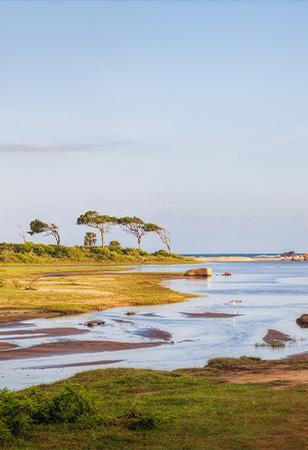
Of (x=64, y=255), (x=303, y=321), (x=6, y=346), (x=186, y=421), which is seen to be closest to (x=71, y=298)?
(x=303, y=321)

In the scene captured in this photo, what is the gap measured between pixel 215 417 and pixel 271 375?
708 centimetres

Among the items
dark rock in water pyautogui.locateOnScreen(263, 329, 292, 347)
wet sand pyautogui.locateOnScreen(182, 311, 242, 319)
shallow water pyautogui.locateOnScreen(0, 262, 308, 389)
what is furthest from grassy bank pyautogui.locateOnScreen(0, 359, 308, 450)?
wet sand pyautogui.locateOnScreen(182, 311, 242, 319)

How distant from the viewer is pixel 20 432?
14.8 metres

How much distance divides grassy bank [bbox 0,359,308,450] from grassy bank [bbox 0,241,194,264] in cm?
12121

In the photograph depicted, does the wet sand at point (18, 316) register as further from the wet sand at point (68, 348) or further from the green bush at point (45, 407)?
A: the green bush at point (45, 407)

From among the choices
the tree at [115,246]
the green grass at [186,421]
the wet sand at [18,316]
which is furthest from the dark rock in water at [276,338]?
the tree at [115,246]

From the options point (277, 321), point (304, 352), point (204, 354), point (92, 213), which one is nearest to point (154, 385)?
point (204, 354)

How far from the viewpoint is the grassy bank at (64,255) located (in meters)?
144

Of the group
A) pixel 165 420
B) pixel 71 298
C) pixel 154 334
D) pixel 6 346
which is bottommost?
pixel 154 334

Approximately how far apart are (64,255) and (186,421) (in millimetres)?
143472

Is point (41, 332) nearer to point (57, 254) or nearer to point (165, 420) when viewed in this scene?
point (165, 420)

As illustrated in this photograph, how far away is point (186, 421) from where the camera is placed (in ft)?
51.6

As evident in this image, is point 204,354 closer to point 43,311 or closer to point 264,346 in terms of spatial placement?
point 264,346

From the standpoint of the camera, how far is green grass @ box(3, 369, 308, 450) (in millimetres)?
14016
